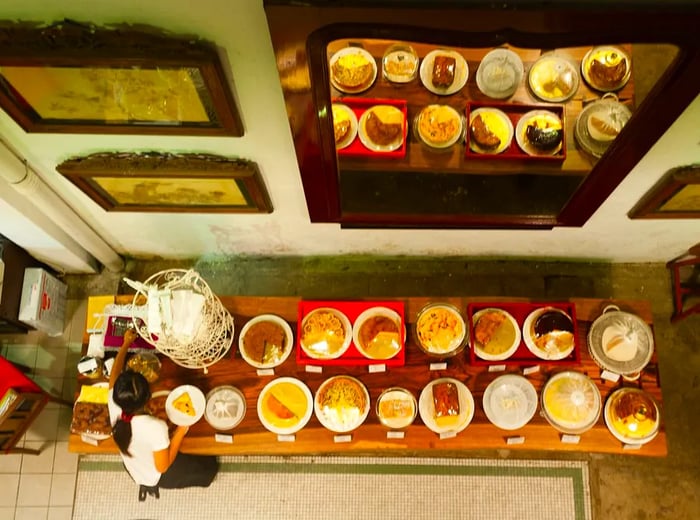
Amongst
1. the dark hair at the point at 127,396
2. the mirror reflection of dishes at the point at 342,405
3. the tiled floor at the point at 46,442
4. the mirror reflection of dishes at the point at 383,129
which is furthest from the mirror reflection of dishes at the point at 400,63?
the tiled floor at the point at 46,442

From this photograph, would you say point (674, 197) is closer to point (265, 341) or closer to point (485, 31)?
point (485, 31)

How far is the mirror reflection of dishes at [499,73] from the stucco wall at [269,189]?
0.81 m

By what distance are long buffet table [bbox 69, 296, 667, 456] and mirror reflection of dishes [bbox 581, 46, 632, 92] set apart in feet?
4.66

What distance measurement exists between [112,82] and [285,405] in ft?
7.17

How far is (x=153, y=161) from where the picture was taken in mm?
3049

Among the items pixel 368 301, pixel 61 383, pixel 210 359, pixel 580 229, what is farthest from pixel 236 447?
pixel 580 229

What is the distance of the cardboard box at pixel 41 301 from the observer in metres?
4.47

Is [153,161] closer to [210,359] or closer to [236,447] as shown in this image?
[210,359]

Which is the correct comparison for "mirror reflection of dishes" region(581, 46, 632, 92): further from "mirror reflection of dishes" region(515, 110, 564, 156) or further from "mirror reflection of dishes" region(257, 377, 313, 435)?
"mirror reflection of dishes" region(257, 377, 313, 435)

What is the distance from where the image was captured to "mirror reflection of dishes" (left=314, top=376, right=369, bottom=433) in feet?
11.8

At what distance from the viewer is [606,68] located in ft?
9.82

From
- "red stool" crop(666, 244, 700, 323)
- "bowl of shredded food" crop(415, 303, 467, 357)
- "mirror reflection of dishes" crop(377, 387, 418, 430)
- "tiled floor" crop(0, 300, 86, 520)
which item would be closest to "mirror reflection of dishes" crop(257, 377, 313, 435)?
"mirror reflection of dishes" crop(377, 387, 418, 430)

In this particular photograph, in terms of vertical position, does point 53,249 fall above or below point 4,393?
above

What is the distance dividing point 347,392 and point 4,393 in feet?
7.98
